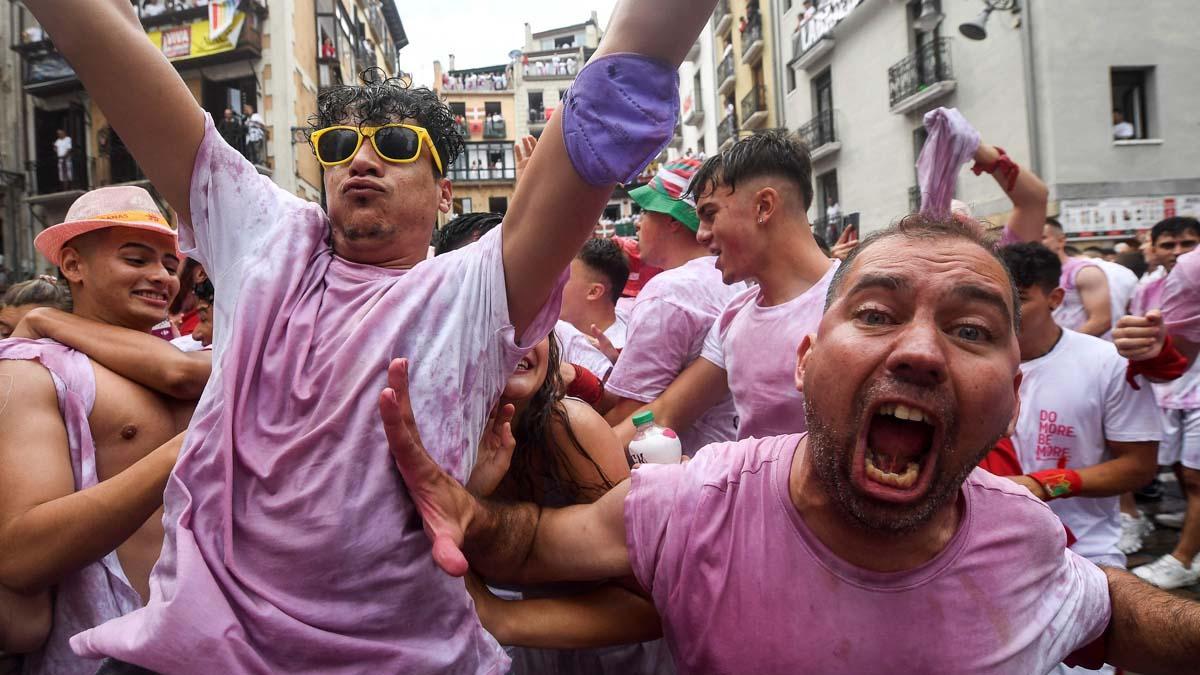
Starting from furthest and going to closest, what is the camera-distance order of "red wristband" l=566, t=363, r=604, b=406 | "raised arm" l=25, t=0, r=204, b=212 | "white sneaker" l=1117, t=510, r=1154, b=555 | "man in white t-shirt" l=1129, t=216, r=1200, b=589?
"white sneaker" l=1117, t=510, r=1154, b=555 → "man in white t-shirt" l=1129, t=216, r=1200, b=589 → "red wristband" l=566, t=363, r=604, b=406 → "raised arm" l=25, t=0, r=204, b=212

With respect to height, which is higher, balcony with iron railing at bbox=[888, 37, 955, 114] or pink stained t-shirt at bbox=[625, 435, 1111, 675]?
balcony with iron railing at bbox=[888, 37, 955, 114]

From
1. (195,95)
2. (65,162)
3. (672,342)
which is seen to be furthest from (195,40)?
(672,342)

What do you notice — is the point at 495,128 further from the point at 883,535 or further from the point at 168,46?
the point at 883,535

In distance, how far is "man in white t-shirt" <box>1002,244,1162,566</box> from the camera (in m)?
3.14

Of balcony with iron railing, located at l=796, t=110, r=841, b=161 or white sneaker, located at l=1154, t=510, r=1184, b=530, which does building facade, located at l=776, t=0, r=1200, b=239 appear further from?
white sneaker, located at l=1154, t=510, r=1184, b=530

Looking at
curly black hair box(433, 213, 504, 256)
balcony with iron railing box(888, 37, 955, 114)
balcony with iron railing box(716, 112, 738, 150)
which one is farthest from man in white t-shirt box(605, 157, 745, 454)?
balcony with iron railing box(716, 112, 738, 150)

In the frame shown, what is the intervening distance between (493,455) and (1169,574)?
470cm

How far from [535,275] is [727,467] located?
726 mm

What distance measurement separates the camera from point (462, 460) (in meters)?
1.63

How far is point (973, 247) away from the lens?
6.11 ft

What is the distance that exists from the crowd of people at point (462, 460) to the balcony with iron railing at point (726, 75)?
30.5 meters

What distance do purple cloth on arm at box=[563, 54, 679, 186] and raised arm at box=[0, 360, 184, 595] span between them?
4.24 ft

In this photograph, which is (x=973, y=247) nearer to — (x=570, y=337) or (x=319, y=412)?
(x=319, y=412)

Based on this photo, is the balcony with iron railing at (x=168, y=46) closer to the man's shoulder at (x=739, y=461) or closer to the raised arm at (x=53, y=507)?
the raised arm at (x=53, y=507)
